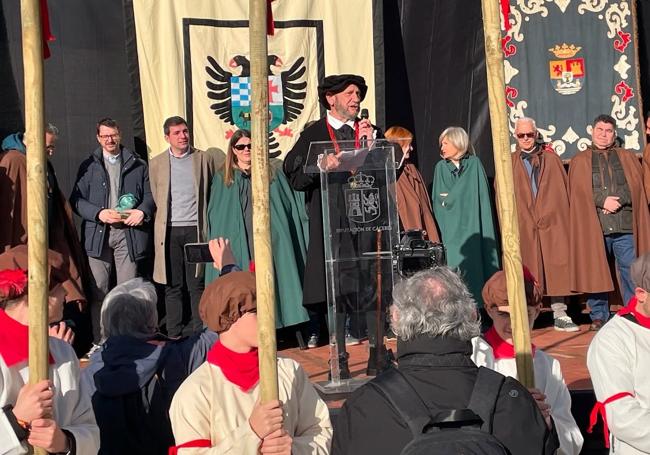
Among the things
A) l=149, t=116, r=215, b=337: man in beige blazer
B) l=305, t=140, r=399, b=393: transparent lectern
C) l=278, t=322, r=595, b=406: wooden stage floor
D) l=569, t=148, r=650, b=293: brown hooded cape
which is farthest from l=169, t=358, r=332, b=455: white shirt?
l=569, t=148, r=650, b=293: brown hooded cape

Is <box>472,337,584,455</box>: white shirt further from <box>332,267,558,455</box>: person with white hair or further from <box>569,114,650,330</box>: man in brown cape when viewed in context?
<box>569,114,650,330</box>: man in brown cape

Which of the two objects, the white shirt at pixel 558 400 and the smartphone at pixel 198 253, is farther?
the smartphone at pixel 198 253

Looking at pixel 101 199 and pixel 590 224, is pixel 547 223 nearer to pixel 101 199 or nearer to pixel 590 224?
pixel 590 224

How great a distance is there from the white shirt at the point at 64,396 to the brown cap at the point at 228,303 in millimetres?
489

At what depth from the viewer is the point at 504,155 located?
3.55 meters

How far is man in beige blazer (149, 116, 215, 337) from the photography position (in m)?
7.82

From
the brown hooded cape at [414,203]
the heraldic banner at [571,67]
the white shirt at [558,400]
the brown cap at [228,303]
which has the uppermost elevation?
the heraldic banner at [571,67]

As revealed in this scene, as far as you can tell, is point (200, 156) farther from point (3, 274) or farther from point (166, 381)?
point (3, 274)

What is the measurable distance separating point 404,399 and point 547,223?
19.0ft

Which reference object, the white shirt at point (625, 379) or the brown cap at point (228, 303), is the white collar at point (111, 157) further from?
the white shirt at point (625, 379)

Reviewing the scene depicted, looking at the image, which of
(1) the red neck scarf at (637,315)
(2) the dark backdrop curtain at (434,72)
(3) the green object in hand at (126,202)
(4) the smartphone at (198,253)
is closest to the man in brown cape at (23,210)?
(3) the green object in hand at (126,202)

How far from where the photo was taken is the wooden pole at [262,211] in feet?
10.9

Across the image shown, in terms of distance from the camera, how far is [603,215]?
8305 millimetres

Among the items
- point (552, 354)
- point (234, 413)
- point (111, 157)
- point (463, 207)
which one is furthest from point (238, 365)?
point (463, 207)
